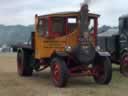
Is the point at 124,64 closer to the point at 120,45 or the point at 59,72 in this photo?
the point at 120,45

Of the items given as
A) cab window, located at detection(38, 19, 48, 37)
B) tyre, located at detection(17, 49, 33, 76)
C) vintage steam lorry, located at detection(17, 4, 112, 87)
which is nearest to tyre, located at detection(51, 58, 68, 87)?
vintage steam lorry, located at detection(17, 4, 112, 87)

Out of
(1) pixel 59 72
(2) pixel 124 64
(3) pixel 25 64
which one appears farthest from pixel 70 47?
A: (2) pixel 124 64

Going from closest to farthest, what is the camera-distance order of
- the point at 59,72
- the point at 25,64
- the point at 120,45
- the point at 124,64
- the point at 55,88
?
the point at 55,88
the point at 59,72
the point at 25,64
the point at 124,64
the point at 120,45

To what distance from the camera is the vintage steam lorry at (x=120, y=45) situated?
1769 centimetres

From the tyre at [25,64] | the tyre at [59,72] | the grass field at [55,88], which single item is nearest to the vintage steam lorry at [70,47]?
the tyre at [59,72]

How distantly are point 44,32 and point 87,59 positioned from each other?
1732 mm

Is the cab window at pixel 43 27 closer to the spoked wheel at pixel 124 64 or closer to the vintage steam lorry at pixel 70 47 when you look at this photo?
the vintage steam lorry at pixel 70 47

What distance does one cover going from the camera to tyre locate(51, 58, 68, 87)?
43.5 ft

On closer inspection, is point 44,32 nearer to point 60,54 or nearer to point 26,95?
point 60,54

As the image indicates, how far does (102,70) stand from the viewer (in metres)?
14.5

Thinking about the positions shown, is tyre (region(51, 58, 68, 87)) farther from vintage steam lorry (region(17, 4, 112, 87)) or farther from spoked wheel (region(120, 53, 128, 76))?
spoked wheel (region(120, 53, 128, 76))

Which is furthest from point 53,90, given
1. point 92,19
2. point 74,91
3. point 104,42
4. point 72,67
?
point 104,42

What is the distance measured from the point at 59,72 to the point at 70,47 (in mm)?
849

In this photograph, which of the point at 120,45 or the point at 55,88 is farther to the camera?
the point at 120,45
